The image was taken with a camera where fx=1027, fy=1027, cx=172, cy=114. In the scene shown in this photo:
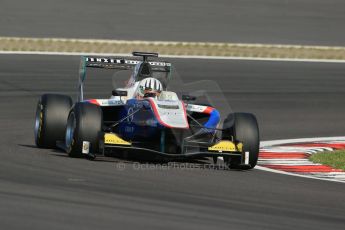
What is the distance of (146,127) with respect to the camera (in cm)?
1319

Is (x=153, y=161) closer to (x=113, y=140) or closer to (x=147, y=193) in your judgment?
(x=113, y=140)

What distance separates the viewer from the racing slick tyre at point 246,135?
511 inches

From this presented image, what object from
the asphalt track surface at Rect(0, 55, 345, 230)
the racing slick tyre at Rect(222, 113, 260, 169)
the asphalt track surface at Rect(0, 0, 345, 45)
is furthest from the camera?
the asphalt track surface at Rect(0, 0, 345, 45)

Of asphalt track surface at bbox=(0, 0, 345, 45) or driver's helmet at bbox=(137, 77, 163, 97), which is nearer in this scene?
driver's helmet at bbox=(137, 77, 163, 97)

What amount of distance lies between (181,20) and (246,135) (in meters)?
17.8

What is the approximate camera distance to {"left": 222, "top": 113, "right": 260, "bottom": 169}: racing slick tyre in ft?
42.6

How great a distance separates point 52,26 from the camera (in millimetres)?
28891

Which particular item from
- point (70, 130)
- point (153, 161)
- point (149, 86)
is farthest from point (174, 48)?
point (70, 130)

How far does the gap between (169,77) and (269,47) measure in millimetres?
13528

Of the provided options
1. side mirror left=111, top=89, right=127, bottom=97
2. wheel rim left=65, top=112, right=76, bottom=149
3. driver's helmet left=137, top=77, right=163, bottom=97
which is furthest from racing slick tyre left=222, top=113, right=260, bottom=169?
wheel rim left=65, top=112, right=76, bottom=149

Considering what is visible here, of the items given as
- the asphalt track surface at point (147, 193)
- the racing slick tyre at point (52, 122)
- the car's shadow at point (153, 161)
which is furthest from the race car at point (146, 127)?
the asphalt track surface at point (147, 193)

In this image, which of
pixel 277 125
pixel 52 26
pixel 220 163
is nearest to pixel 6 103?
pixel 277 125

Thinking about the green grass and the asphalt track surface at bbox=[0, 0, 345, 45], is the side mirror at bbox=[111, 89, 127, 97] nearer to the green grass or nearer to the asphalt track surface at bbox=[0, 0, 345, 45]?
the green grass

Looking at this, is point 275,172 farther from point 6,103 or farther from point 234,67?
point 234,67
